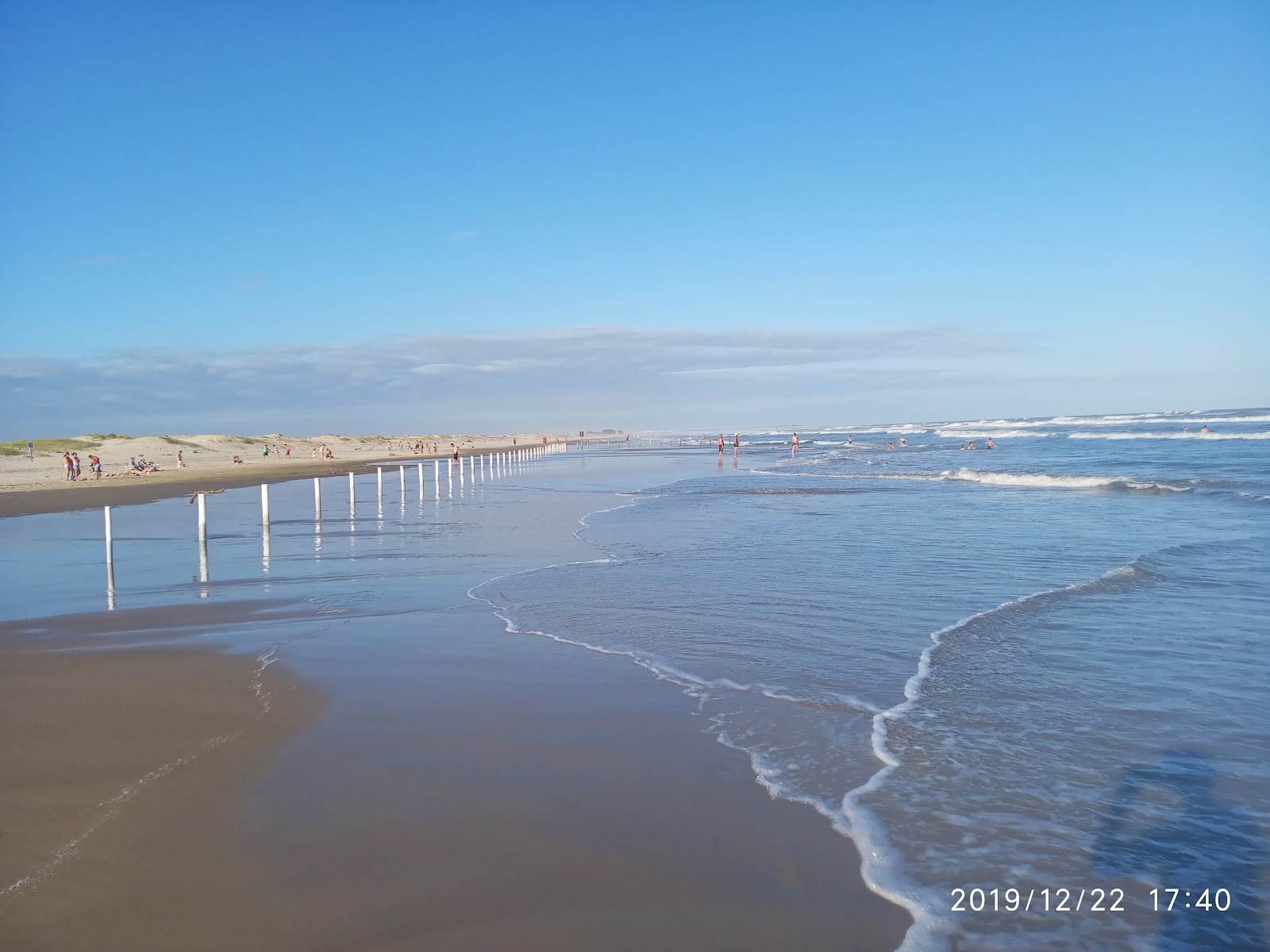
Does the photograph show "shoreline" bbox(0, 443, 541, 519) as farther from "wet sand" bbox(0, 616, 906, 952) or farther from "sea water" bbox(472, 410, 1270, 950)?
"wet sand" bbox(0, 616, 906, 952)

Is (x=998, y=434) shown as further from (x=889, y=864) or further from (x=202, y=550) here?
(x=889, y=864)

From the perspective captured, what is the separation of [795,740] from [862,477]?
32862 mm

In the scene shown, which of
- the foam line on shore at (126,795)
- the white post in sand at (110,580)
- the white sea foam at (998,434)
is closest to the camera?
the foam line on shore at (126,795)

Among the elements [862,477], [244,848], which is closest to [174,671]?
[244,848]

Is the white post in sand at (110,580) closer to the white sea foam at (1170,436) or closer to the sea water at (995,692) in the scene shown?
the sea water at (995,692)

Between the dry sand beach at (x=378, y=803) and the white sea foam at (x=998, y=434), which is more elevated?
the white sea foam at (x=998, y=434)

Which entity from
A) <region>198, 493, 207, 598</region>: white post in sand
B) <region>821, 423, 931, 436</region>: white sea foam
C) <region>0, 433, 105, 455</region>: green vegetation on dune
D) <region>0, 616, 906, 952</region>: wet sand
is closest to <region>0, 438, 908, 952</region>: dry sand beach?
<region>0, 616, 906, 952</region>: wet sand

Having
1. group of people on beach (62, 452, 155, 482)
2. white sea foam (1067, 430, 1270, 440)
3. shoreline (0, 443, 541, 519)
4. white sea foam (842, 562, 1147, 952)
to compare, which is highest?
white sea foam (1067, 430, 1270, 440)

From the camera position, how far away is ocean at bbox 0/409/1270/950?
13.4 feet

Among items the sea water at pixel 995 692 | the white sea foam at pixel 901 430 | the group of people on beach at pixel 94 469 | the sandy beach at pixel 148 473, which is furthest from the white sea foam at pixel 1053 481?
the white sea foam at pixel 901 430

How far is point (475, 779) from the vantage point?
5031 mm

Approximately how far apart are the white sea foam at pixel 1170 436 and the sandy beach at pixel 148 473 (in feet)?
197

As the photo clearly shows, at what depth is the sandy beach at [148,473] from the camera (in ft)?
100

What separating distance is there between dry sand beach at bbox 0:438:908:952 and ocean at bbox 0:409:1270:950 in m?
0.19
